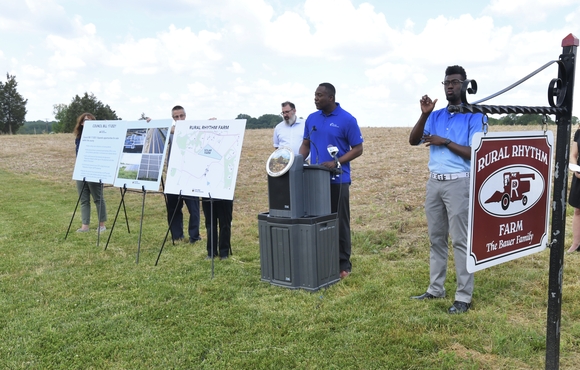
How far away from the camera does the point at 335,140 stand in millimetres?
4738

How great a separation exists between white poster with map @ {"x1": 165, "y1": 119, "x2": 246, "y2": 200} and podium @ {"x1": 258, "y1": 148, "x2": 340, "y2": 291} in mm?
677

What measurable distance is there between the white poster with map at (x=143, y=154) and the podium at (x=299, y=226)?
6.66 feet

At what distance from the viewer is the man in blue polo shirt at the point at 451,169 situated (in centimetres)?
354

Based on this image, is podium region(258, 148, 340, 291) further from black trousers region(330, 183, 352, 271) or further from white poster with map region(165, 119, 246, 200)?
white poster with map region(165, 119, 246, 200)

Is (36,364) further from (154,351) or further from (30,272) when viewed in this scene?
(30,272)

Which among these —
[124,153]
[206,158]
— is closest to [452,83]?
[206,158]

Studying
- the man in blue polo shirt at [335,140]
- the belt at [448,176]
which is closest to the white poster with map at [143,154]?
the man in blue polo shirt at [335,140]

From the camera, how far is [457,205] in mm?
3654

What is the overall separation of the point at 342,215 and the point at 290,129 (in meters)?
1.83

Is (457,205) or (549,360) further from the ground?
(457,205)

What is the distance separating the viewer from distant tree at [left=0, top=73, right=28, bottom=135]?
5075cm

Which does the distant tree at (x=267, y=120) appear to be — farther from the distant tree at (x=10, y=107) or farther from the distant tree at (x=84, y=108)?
the distant tree at (x=10, y=107)

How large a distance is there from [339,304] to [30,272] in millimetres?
3678

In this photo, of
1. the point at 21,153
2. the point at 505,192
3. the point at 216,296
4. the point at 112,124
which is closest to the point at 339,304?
the point at 216,296
